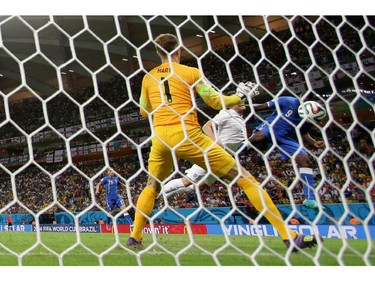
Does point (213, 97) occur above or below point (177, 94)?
above

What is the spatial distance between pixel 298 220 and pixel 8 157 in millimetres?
19466

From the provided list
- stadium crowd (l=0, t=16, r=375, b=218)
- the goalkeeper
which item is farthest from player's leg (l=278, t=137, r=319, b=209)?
stadium crowd (l=0, t=16, r=375, b=218)

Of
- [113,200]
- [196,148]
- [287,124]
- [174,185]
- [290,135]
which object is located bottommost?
[113,200]

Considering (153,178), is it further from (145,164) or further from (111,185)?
(145,164)

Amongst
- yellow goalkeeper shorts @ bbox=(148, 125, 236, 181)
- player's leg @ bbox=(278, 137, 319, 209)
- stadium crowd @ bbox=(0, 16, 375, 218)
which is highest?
yellow goalkeeper shorts @ bbox=(148, 125, 236, 181)

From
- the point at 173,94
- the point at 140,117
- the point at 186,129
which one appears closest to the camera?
the point at 186,129

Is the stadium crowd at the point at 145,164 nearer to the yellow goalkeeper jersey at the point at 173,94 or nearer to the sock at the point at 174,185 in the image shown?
the sock at the point at 174,185

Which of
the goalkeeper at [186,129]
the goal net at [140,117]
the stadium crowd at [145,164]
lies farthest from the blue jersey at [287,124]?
the stadium crowd at [145,164]

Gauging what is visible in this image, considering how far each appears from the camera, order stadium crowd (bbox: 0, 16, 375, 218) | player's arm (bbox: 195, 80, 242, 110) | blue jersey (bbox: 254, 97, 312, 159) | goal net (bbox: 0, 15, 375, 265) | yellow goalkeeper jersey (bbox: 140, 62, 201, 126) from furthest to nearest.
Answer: stadium crowd (bbox: 0, 16, 375, 218), goal net (bbox: 0, 15, 375, 265), blue jersey (bbox: 254, 97, 312, 159), yellow goalkeeper jersey (bbox: 140, 62, 201, 126), player's arm (bbox: 195, 80, 242, 110)

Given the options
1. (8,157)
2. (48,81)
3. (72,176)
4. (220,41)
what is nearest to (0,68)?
(48,81)

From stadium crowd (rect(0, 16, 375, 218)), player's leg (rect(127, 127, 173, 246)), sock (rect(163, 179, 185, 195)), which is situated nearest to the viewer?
player's leg (rect(127, 127, 173, 246))

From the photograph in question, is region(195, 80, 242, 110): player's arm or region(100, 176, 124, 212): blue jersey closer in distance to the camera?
region(195, 80, 242, 110): player's arm

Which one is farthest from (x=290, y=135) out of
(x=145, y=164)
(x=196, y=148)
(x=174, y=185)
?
(x=145, y=164)

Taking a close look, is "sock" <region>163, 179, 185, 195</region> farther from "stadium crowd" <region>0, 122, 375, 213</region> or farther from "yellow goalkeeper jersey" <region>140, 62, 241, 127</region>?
"yellow goalkeeper jersey" <region>140, 62, 241, 127</region>
